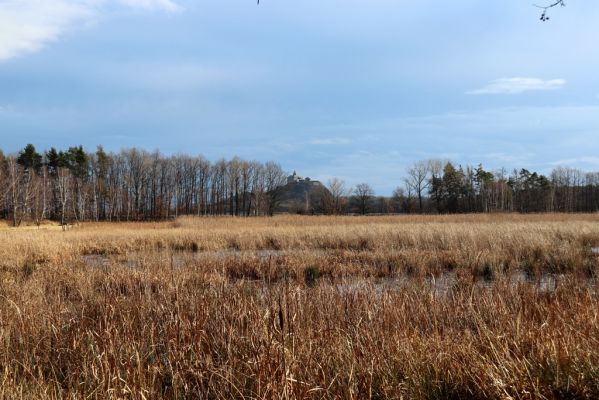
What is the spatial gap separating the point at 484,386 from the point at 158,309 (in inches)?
117

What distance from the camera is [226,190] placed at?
7762cm

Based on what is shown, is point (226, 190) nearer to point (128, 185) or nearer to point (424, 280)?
point (128, 185)

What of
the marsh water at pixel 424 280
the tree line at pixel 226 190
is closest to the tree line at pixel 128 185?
the tree line at pixel 226 190

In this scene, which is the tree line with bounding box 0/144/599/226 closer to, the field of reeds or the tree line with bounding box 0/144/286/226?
the tree line with bounding box 0/144/286/226

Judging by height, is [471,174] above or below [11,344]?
above

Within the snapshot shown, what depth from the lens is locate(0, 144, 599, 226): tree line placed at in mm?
63250

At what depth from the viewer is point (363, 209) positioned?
70.4 meters

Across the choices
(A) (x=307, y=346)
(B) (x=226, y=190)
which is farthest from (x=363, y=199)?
(A) (x=307, y=346)

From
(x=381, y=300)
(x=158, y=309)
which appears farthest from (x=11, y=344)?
(x=381, y=300)

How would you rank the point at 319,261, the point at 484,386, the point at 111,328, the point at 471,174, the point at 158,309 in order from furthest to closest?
1. the point at 471,174
2. the point at 319,261
3. the point at 158,309
4. the point at 111,328
5. the point at 484,386

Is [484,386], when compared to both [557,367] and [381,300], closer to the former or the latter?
[557,367]

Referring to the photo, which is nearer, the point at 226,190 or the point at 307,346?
the point at 307,346

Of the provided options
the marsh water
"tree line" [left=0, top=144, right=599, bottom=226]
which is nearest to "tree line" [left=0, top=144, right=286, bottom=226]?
"tree line" [left=0, top=144, right=599, bottom=226]

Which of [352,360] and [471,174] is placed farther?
[471,174]
